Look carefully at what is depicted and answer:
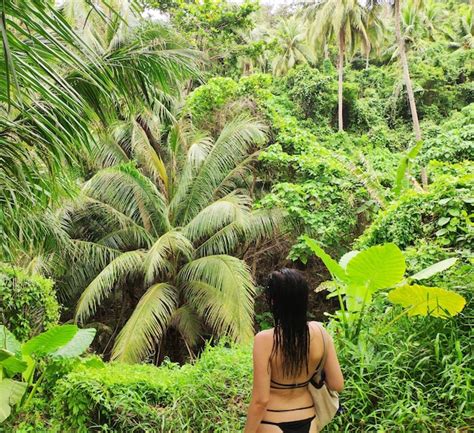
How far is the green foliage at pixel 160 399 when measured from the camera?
3.65 metres

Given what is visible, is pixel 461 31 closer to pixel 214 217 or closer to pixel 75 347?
pixel 214 217

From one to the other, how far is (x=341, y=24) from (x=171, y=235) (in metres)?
16.6

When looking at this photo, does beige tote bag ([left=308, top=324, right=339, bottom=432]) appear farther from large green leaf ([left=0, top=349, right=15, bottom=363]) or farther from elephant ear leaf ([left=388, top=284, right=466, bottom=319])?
large green leaf ([left=0, top=349, right=15, bottom=363])

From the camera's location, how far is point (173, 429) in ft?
11.9

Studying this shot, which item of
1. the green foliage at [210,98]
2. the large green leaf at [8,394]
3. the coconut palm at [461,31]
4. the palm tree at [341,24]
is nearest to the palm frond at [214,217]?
the green foliage at [210,98]

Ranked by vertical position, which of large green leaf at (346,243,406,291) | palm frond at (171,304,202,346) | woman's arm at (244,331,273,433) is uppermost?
woman's arm at (244,331,273,433)

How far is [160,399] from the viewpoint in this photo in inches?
157

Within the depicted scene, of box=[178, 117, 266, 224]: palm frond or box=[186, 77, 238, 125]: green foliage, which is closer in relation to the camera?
box=[178, 117, 266, 224]: palm frond

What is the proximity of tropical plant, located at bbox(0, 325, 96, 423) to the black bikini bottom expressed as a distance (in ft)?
8.79

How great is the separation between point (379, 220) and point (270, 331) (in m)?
4.17

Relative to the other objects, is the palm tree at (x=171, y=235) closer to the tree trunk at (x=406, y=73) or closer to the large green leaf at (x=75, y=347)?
the large green leaf at (x=75, y=347)

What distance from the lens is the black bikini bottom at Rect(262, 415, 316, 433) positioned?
2.00 meters

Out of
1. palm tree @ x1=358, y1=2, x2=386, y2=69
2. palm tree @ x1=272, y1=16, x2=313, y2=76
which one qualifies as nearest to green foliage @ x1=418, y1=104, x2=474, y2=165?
palm tree @ x1=358, y1=2, x2=386, y2=69

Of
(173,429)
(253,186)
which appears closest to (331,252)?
(253,186)
